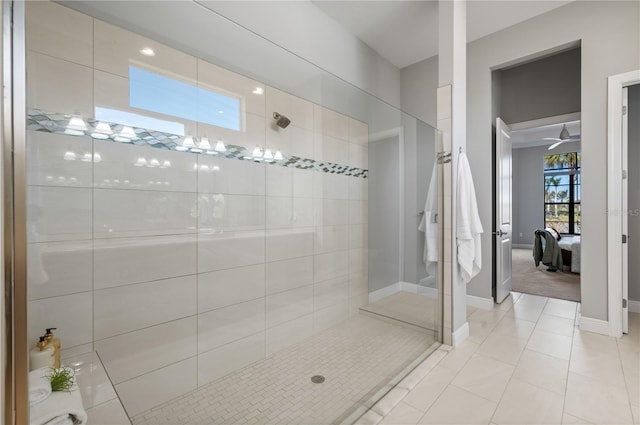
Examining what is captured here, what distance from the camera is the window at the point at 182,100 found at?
135 centimetres

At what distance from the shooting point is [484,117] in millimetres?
3281

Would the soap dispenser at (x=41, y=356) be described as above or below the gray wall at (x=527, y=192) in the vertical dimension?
below

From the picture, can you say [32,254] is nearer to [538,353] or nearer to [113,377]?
[113,377]

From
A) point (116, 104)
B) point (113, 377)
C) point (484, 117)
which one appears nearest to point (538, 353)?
point (484, 117)

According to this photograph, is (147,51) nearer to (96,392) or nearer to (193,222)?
(193,222)

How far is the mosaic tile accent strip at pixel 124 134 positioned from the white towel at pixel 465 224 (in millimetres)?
1360

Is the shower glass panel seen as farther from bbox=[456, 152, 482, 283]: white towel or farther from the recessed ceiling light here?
bbox=[456, 152, 482, 283]: white towel

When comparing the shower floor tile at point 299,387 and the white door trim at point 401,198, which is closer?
the shower floor tile at point 299,387

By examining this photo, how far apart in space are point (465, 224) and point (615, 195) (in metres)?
1.39

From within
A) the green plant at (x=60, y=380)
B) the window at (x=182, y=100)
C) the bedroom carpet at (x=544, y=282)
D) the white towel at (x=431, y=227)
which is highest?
the window at (x=182, y=100)

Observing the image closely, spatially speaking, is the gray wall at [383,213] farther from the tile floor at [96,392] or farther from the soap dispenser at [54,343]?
the soap dispenser at [54,343]

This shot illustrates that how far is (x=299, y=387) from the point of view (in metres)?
1.64

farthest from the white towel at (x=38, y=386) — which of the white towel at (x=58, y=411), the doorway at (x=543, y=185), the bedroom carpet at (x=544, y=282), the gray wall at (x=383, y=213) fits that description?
the doorway at (x=543, y=185)

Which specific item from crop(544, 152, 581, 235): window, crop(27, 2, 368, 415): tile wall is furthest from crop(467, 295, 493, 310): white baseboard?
crop(544, 152, 581, 235): window
